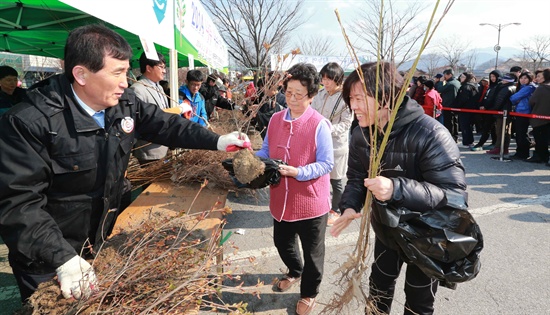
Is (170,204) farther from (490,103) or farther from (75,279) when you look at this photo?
(490,103)

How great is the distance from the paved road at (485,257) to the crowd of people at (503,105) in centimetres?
155

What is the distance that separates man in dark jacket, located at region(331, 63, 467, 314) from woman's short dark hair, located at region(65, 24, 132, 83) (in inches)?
47.0

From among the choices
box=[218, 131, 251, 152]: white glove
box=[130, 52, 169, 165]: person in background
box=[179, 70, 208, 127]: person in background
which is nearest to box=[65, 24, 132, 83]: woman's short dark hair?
box=[218, 131, 251, 152]: white glove

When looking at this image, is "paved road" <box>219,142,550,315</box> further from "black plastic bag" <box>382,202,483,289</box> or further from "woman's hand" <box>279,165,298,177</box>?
"woman's hand" <box>279,165,298,177</box>

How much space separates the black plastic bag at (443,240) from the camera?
1.47 metres

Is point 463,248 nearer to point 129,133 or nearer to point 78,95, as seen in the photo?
point 129,133

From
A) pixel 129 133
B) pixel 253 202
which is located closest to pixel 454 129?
pixel 253 202

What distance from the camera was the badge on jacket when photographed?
69.9 inches

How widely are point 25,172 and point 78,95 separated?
1.47ft

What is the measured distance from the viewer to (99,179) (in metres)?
1.68

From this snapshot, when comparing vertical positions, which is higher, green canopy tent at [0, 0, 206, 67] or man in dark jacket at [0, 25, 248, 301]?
green canopy tent at [0, 0, 206, 67]

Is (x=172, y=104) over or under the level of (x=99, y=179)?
over

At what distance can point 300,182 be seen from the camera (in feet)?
7.79

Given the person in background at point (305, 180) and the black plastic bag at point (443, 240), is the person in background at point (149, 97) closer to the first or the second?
the person in background at point (305, 180)
